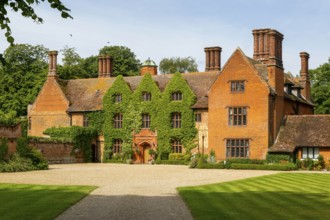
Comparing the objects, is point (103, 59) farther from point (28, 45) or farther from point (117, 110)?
point (28, 45)

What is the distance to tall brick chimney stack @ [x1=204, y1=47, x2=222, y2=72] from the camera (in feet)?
160

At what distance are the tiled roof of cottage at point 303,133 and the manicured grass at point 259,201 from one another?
1682 cm

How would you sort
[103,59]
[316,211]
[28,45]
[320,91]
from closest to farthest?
[316,211], [103,59], [320,91], [28,45]

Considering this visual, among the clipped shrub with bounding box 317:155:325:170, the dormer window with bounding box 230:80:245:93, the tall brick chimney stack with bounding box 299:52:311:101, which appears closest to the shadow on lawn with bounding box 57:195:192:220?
the clipped shrub with bounding box 317:155:325:170

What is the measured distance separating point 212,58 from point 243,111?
9.00 meters

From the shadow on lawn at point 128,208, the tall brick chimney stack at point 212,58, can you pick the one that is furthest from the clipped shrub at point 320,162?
the shadow on lawn at point 128,208

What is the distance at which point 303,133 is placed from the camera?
39.9 metres

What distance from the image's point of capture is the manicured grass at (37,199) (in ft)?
44.4

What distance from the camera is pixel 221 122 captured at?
141 feet

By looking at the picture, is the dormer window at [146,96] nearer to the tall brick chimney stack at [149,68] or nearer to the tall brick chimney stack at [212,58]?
the tall brick chimney stack at [149,68]

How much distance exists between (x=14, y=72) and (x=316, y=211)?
2122 inches

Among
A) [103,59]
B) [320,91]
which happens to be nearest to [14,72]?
[103,59]

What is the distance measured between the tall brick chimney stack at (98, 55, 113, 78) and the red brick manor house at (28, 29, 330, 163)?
4.50 m

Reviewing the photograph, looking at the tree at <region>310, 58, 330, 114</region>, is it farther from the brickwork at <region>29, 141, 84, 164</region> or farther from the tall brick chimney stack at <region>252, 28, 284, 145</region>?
the brickwork at <region>29, 141, 84, 164</region>
